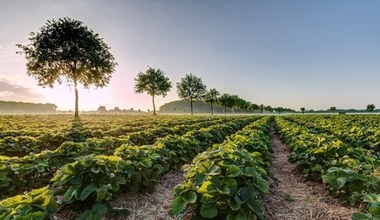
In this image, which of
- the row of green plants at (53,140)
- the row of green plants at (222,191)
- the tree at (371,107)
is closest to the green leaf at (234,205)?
the row of green plants at (222,191)

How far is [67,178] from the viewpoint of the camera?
11.6 feet

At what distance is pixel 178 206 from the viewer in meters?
3.08

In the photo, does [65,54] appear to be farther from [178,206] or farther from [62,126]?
[178,206]

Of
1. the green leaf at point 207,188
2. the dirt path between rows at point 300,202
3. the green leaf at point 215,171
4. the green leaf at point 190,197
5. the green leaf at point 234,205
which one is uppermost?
the green leaf at point 215,171

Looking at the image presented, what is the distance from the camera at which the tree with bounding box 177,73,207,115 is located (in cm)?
8275

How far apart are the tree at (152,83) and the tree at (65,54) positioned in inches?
1036

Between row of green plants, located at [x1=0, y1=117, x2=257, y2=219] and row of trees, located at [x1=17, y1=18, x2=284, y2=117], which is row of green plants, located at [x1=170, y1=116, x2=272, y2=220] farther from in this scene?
row of trees, located at [x1=17, y1=18, x2=284, y2=117]

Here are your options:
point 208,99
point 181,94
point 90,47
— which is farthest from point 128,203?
point 208,99

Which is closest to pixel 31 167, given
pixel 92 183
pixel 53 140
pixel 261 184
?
pixel 92 183

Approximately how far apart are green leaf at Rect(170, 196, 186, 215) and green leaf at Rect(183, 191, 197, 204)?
0.05 metres

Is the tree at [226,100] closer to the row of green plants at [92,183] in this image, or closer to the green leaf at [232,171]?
the row of green plants at [92,183]

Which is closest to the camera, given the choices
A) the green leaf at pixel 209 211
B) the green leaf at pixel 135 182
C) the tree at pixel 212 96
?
the green leaf at pixel 209 211

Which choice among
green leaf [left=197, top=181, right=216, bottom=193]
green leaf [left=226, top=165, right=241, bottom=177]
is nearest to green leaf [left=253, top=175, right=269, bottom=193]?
green leaf [left=226, top=165, right=241, bottom=177]

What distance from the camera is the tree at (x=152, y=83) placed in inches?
2584
